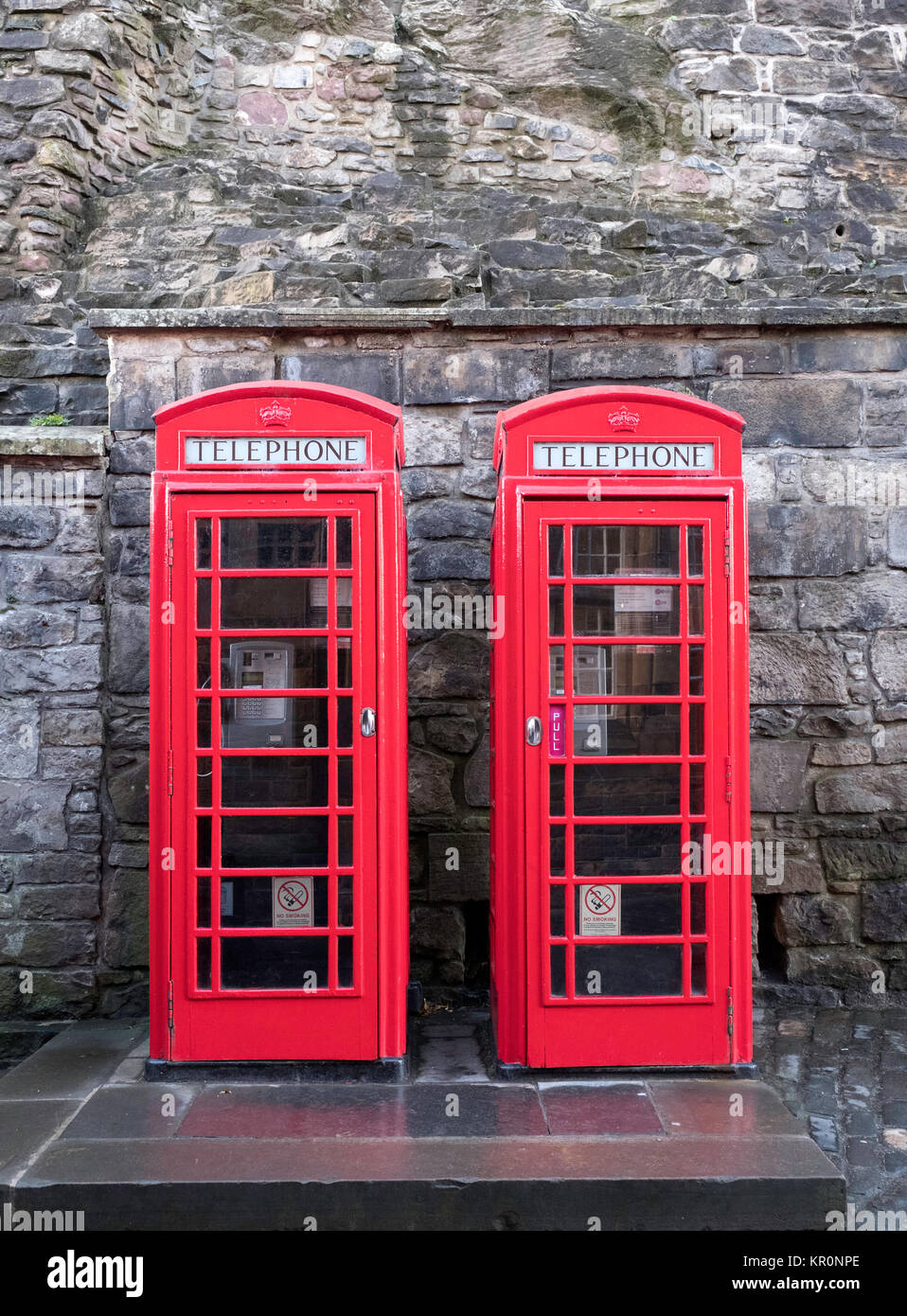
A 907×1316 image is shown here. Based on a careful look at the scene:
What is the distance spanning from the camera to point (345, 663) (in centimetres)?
399

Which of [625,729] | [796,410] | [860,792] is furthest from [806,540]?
[625,729]

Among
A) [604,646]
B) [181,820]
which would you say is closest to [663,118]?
[604,646]

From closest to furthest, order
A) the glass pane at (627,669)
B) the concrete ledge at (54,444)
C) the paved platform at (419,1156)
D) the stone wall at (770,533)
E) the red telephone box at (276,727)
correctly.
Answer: the paved platform at (419,1156) < the red telephone box at (276,727) < the glass pane at (627,669) < the concrete ledge at (54,444) < the stone wall at (770,533)

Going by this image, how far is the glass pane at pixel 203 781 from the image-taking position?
4.01m

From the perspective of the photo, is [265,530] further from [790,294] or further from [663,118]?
[663,118]

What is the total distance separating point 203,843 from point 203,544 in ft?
3.86

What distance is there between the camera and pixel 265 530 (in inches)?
156

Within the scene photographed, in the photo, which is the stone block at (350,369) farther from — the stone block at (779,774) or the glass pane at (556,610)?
the stone block at (779,774)

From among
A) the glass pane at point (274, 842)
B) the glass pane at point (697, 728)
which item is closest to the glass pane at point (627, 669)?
the glass pane at point (697, 728)

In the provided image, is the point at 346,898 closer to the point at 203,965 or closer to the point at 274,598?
the point at 203,965

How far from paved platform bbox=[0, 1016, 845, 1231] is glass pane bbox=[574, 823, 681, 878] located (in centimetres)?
82

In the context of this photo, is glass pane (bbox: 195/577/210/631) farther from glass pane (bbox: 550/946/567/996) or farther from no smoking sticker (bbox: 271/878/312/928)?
glass pane (bbox: 550/946/567/996)

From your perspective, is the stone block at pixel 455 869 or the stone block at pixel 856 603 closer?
the stone block at pixel 455 869

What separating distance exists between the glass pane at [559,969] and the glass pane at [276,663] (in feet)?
4.62
